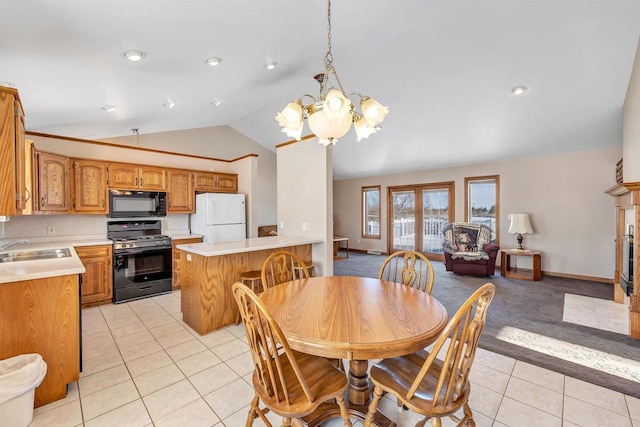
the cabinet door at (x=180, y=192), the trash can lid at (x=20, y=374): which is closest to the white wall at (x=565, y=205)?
the cabinet door at (x=180, y=192)

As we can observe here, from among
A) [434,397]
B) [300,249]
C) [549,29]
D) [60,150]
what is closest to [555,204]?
[549,29]

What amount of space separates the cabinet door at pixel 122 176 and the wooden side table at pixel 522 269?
6.51m

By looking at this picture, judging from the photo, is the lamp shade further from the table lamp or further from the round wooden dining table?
the round wooden dining table

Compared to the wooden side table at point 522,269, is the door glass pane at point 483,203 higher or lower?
higher

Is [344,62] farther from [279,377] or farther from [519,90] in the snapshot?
[279,377]

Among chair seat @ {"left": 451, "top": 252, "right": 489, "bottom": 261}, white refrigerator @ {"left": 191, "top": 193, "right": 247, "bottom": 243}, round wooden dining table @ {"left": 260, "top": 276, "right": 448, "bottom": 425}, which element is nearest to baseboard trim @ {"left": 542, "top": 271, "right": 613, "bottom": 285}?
chair seat @ {"left": 451, "top": 252, "right": 489, "bottom": 261}

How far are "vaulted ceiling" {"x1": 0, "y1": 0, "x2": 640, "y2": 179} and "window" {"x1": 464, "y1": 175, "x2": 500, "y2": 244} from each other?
1.06m

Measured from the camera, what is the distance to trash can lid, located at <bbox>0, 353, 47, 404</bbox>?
1.46 m

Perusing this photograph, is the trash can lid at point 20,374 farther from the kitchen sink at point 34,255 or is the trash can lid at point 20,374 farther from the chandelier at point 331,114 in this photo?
the chandelier at point 331,114

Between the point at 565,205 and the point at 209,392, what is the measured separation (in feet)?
20.7

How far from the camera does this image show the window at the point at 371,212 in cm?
804

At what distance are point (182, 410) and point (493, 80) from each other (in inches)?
183

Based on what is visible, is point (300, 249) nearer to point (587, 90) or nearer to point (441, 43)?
point (441, 43)

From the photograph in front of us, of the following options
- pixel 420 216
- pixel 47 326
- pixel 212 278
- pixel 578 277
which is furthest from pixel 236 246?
pixel 578 277
